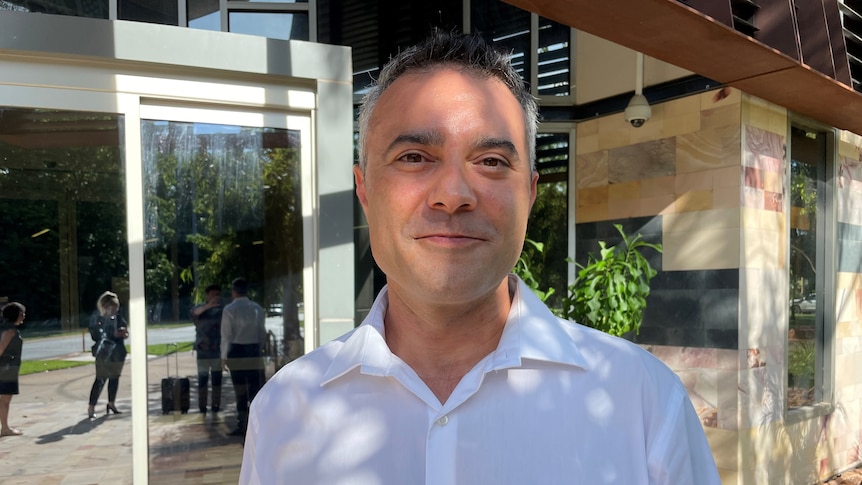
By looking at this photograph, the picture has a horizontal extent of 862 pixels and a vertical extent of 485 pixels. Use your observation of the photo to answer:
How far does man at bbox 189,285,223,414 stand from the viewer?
363 centimetres

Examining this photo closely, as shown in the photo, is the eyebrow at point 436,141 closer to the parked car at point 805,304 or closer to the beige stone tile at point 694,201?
the beige stone tile at point 694,201

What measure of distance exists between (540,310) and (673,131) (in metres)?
4.25

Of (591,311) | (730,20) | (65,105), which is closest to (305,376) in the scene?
(65,105)

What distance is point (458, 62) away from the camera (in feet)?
4.02

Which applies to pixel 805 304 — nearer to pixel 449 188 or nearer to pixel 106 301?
pixel 449 188

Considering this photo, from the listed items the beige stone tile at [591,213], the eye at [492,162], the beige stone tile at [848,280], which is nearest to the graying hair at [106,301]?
the eye at [492,162]

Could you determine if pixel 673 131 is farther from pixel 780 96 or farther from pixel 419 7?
pixel 419 7

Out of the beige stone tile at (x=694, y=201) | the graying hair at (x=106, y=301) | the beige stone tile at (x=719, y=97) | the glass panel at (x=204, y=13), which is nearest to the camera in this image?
the graying hair at (x=106, y=301)

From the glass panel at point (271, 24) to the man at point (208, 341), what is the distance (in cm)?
316

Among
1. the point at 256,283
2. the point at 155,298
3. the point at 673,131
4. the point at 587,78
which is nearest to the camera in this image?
the point at 155,298

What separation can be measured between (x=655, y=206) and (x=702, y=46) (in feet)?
5.93

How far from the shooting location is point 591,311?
4414 millimetres

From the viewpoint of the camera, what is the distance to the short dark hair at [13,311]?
3.30 metres

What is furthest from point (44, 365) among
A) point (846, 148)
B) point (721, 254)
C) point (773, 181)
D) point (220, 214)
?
point (846, 148)
